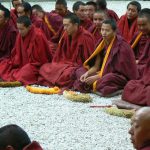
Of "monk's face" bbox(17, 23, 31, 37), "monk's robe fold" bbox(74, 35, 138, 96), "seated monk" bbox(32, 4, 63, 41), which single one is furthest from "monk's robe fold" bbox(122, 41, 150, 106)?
"seated monk" bbox(32, 4, 63, 41)

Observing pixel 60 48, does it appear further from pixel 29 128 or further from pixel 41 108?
pixel 29 128

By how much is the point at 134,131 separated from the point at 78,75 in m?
4.55

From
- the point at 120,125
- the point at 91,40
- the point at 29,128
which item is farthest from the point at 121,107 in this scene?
the point at 91,40

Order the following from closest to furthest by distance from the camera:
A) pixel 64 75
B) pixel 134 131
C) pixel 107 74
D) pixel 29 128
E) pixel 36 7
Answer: pixel 134 131 → pixel 29 128 → pixel 107 74 → pixel 64 75 → pixel 36 7

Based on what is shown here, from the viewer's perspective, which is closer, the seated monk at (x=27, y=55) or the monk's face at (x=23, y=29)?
the seated monk at (x=27, y=55)

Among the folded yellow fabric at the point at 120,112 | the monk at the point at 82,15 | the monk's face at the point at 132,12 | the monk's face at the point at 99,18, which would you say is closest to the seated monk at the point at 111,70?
the folded yellow fabric at the point at 120,112

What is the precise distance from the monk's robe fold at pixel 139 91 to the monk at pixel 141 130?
3188 mm

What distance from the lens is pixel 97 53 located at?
819 centimetres

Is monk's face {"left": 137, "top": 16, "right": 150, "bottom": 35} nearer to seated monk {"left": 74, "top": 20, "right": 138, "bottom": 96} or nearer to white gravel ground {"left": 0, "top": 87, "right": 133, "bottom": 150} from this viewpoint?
seated monk {"left": 74, "top": 20, "right": 138, "bottom": 96}

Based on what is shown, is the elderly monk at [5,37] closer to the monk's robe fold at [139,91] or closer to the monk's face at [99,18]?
the monk's face at [99,18]

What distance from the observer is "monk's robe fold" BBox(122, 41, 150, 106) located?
22.1 feet

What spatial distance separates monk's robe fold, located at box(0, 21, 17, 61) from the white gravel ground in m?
1.83

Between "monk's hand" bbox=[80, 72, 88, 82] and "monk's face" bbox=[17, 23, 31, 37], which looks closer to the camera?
"monk's hand" bbox=[80, 72, 88, 82]

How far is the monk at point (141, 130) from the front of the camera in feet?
11.1
